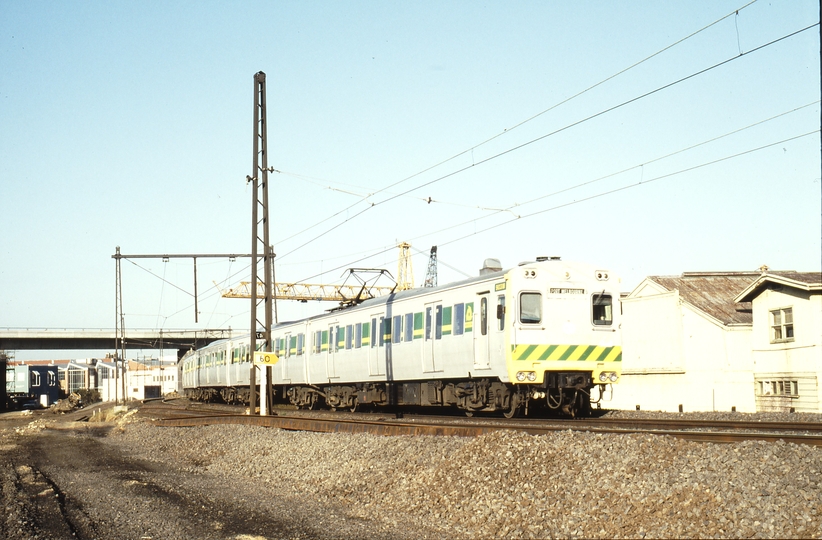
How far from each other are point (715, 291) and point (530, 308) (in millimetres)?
20393

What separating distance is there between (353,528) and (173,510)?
9.75 ft

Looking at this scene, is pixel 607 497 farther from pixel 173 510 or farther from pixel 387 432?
pixel 387 432

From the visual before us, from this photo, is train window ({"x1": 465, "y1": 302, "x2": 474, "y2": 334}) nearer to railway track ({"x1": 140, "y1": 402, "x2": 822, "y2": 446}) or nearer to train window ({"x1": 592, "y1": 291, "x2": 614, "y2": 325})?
railway track ({"x1": 140, "y1": 402, "x2": 822, "y2": 446})

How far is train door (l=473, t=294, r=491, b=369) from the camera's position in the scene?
58.3ft

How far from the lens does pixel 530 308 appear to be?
683 inches

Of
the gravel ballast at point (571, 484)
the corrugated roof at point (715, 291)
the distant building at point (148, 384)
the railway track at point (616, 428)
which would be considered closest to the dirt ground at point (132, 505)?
the gravel ballast at point (571, 484)

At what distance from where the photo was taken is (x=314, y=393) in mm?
→ 28859

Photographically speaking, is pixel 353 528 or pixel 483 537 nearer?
pixel 483 537

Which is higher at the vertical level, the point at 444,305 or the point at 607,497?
the point at 444,305

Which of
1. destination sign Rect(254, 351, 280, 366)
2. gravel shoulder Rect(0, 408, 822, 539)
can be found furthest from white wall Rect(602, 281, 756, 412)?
gravel shoulder Rect(0, 408, 822, 539)

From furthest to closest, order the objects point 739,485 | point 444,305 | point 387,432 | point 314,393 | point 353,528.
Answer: point 314,393 < point 444,305 < point 387,432 < point 353,528 < point 739,485

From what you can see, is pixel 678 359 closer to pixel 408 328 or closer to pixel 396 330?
pixel 396 330

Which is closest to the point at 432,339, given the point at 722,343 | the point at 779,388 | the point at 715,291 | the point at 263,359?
the point at 263,359

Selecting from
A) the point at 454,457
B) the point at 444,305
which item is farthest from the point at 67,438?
the point at 454,457
